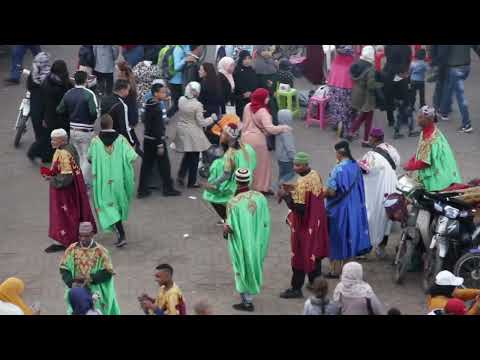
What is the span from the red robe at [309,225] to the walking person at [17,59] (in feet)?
27.3

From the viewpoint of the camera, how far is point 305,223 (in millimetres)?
12656

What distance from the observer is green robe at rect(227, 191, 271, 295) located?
39.9ft

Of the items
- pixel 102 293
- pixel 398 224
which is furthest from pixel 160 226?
pixel 102 293

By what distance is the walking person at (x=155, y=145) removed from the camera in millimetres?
15352

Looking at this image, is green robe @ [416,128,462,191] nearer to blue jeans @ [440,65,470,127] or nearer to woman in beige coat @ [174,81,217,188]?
woman in beige coat @ [174,81,217,188]

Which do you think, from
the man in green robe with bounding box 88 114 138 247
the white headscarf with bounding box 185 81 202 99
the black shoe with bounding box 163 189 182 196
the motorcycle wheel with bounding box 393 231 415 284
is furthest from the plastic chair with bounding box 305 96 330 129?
the motorcycle wheel with bounding box 393 231 415 284

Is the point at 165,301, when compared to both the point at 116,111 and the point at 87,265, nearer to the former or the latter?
the point at 87,265

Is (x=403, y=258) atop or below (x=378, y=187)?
below

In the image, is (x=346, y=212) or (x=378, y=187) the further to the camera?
(x=378, y=187)

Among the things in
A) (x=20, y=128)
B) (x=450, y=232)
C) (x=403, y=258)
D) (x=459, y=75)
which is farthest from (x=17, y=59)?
(x=450, y=232)

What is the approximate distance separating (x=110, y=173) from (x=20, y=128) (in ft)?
12.4

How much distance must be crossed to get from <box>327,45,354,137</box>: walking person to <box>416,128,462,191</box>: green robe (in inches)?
159

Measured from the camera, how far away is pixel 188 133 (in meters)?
15.9

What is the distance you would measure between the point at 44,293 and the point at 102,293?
6.33 feet
